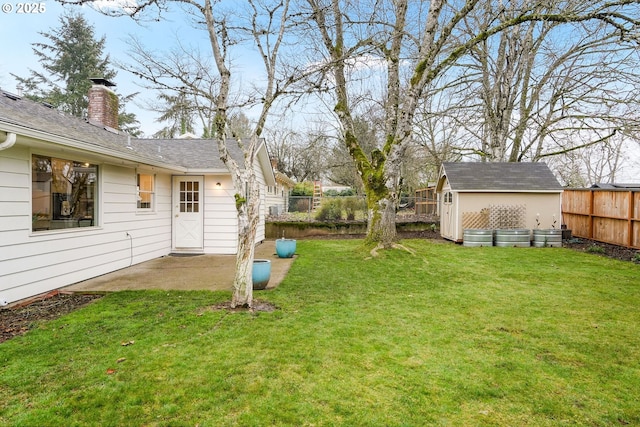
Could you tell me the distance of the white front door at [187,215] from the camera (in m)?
9.62

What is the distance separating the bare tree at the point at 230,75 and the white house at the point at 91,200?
1972mm

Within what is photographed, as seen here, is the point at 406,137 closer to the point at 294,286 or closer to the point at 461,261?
the point at 461,261

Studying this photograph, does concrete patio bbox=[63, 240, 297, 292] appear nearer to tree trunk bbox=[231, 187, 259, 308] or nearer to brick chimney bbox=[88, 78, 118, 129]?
tree trunk bbox=[231, 187, 259, 308]

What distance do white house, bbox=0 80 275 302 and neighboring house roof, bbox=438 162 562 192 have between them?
7.76 m

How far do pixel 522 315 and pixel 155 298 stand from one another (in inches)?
207

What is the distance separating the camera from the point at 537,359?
331 cm

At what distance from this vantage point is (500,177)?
490 inches

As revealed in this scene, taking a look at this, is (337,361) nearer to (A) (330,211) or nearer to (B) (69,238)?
(B) (69,238)

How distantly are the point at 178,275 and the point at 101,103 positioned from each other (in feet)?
17.9

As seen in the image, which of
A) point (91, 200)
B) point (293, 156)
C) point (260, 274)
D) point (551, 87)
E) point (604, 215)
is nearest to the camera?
point (260, 274)

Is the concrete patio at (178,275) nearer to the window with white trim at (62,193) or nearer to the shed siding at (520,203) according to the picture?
the window with white trim at (62,193)

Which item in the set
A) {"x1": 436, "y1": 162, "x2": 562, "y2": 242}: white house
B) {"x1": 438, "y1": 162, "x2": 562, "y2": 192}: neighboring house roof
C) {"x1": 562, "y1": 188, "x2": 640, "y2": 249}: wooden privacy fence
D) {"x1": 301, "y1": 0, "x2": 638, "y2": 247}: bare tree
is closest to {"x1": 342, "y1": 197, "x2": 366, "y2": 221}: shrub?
{"x1": 438, "y1": 162, "x2": 562, "y2": 192}: neighboring house roof

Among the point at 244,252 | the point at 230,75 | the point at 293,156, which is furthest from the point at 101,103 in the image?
the point at 293,156

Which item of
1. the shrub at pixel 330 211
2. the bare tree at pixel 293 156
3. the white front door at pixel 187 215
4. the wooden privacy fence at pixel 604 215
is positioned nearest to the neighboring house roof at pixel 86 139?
the white front door at pixel 187 215
